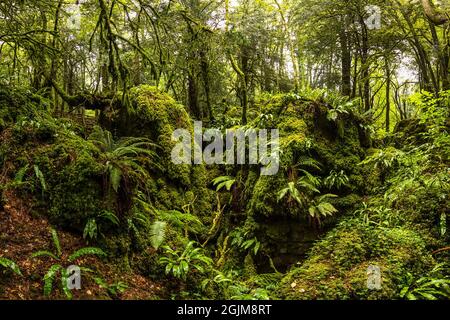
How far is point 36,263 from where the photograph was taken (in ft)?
14.3

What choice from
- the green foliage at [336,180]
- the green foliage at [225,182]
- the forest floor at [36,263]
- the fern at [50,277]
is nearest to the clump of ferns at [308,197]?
the green foliage at [336,180]

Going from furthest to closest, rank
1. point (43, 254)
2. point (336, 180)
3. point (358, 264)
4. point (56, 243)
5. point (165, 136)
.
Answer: point (165, 136) → point (336, 180) → point (358, 264) → point (56, 243) → point (43, 254)

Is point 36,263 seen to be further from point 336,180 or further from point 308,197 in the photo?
point 336,180

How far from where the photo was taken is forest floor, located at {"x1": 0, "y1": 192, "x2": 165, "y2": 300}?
3.99 m

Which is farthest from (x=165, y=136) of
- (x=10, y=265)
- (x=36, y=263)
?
(x=10, y=265)

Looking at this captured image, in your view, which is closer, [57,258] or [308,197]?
[57,258]

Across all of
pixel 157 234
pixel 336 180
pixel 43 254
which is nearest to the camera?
pixel 43 254

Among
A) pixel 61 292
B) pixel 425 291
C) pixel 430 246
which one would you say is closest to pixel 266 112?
pixel 430 246

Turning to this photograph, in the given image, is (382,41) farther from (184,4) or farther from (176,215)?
(176,215)

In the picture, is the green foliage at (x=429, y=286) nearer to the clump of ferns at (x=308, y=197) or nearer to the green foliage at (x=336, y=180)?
the clump of ferns at (x=308, y=197)

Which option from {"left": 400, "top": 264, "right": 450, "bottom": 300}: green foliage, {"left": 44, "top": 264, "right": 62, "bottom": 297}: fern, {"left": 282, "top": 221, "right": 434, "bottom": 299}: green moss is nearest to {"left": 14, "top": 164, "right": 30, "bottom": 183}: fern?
{"left": 44, "top": 264, "right": 62, "bottom": 297}: fern

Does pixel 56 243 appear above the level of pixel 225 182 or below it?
below

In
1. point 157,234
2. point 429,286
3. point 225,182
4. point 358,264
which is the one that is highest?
point 225,182

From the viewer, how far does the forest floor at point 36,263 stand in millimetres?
3994
